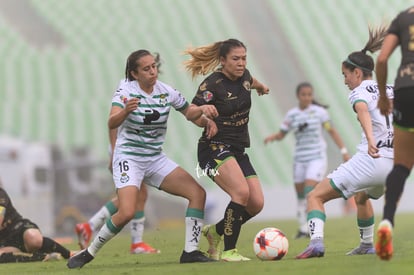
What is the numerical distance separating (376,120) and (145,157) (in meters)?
2.04

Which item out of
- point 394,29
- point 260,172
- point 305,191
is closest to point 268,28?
point 260,172

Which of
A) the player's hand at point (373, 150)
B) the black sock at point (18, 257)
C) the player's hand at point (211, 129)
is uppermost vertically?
the player's hand at point (211, 129)

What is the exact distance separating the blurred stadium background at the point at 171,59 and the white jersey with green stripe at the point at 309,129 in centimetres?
993

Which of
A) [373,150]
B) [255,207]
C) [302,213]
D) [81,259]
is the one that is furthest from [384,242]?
[302,213]

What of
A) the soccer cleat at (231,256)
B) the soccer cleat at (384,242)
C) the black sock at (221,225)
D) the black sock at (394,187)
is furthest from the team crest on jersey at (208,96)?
the soccer cleat at (384,242)

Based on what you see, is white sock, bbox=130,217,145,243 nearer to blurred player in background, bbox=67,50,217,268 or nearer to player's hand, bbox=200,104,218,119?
blurred player in background, bbox=67,50,217,268

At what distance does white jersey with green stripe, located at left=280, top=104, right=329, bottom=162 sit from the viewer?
1294cm

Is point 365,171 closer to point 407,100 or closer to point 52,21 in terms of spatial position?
point 407,100

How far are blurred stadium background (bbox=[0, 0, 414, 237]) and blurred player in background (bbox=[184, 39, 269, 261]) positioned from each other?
1486 centimetres

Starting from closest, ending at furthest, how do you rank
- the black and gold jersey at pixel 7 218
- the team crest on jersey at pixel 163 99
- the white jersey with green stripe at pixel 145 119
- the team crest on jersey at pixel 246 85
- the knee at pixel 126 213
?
the knee at pixel 126 213 → the white jersey with green stripe at pixel 145 119 → the team crest on jersey at pixel 163 99 → the team crest on jersey at pixel 246 85 → the black and gold jersey at pixel 7 218

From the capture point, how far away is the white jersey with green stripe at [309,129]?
12.9 m

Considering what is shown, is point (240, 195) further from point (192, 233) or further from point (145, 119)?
point (145, 119)

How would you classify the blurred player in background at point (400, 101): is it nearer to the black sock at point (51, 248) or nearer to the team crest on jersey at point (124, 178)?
the team crest on jersey at point (124, 178)

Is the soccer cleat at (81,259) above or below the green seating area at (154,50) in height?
below
